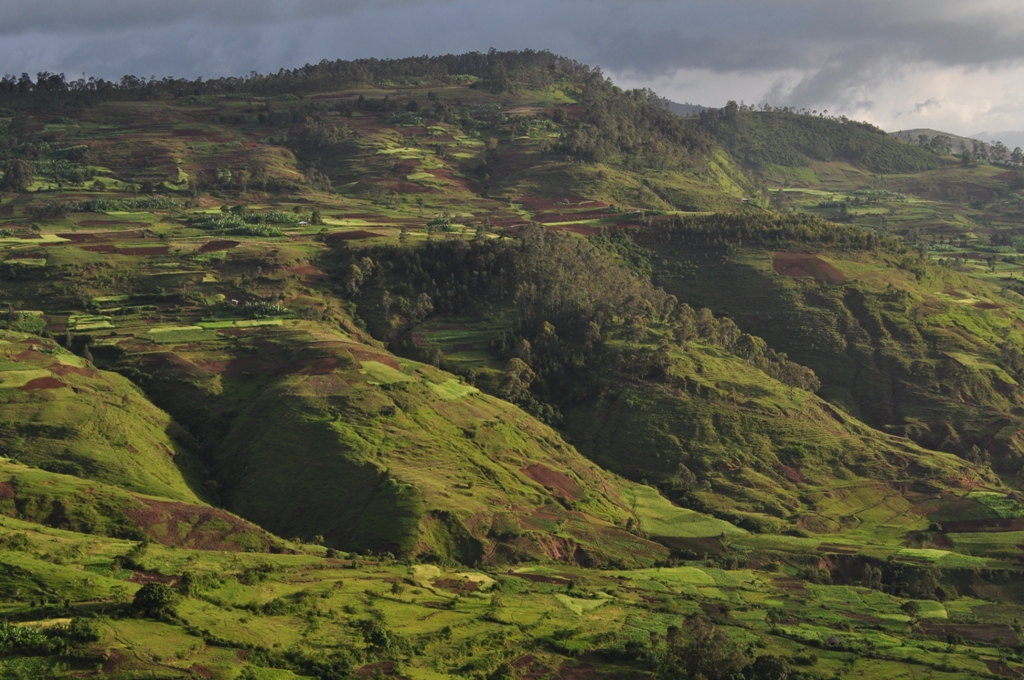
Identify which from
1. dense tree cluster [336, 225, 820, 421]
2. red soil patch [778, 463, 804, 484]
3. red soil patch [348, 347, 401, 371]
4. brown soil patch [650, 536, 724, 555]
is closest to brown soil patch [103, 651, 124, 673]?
brown soil patch [650, 536, 724, 555]

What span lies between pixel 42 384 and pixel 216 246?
140ft

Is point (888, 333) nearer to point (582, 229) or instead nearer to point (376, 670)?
point (582, 229)

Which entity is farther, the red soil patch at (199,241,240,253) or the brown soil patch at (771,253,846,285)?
the brown soil patch at (771,253,846,285)

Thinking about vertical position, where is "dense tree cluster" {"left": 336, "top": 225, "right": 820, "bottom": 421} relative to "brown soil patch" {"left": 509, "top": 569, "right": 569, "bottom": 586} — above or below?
above

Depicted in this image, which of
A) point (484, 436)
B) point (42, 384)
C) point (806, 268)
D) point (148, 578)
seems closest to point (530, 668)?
point (148, 578)

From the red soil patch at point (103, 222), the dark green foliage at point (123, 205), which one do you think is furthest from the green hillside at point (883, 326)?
the red soil patch at point (103, 222)

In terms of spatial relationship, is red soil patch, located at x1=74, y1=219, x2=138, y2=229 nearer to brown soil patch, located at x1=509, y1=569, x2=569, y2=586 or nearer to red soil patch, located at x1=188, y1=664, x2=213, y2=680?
A: brown soil patch, located at x1=509, y1=569, x2=569, y2=586

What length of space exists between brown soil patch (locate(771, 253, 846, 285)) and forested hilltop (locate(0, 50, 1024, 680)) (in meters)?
0.40

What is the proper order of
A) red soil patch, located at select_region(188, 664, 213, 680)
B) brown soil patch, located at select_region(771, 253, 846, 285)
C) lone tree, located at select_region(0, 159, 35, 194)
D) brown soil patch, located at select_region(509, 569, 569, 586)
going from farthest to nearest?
1. lone tree, located at select_region(0, 159, 35, 194)
2. brown soil patch, located at select_region(771, 253, 846, 285)
3. brown soil patch, located at select_region(509, 569, 569, 586)
4. red soil patch, located at select_region(188, 664, 213, 680)

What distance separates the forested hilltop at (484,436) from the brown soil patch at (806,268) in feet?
1.31

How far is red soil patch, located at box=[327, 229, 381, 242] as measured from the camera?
123 metres

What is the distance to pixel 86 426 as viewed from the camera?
72.0 metres

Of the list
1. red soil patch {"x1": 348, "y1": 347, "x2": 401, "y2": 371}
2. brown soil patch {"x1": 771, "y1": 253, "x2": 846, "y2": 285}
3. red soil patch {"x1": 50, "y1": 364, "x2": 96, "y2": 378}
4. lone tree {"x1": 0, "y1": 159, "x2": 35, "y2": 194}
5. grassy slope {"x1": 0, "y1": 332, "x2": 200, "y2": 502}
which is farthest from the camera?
lone tree {"x1": 0, "y1": 159, "x2": 35, "y2": 194}

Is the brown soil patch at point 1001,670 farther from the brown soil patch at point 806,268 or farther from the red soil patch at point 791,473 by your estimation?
the brown soil patch at point 806,268
